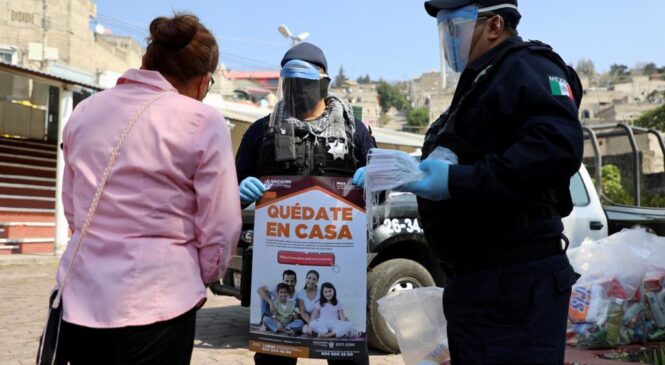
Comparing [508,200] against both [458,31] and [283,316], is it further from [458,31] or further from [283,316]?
[283,316]

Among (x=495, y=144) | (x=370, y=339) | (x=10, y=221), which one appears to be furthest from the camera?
(x=10, y=221)

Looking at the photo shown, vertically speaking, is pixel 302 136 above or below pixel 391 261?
above

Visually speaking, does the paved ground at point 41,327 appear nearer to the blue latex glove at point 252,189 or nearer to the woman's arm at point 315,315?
the woman's arm at point 315,315

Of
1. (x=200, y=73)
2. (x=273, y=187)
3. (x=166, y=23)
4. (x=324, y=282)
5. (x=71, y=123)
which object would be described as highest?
(x=166, y=23)

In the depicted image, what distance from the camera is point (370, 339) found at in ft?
16.4

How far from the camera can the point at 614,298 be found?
12.6ft

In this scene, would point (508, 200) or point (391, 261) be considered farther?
point (391, 261)

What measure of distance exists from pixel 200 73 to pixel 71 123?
1.53 ft

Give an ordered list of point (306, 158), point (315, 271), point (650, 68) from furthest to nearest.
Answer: point (650, 68)
point (306, 158)
point (315, 271)

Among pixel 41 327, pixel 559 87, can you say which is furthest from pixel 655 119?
pixel 559 87

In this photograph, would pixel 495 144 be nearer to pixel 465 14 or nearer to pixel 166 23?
pixel 465 14

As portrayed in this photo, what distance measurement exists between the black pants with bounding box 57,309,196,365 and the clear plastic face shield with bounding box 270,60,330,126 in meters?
1.58

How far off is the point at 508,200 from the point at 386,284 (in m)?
3.26

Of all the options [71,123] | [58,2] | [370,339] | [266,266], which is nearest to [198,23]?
[71,123]
